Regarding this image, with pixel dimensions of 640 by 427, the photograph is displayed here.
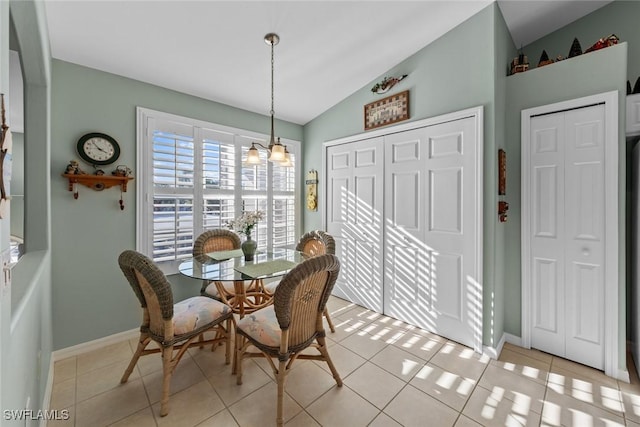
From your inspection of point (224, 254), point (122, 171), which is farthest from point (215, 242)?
point (122, 171)

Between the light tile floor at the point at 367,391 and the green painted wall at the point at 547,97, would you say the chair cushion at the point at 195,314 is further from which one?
the green painted wall at the point at 547,97

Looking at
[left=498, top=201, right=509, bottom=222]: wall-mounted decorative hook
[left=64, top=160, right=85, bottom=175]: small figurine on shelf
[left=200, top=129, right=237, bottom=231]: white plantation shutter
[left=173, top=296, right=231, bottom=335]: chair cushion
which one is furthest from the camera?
[left=200, top=129, right=237, bottom=231]: white plantation shutter

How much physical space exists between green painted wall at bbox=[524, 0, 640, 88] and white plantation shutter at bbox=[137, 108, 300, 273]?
136 inches

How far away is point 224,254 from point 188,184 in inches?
37.6

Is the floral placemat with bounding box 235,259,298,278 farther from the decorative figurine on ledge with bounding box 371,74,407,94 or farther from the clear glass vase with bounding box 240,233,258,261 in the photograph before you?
the decorative figurine on ledge with bounding box 371,74,407,94

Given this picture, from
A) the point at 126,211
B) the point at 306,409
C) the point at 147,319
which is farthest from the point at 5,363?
the point at 126,211

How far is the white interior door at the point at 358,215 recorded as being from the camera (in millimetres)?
3240

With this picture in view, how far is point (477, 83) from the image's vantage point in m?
2.39

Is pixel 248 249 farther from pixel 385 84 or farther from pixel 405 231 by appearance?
pixel 385 84

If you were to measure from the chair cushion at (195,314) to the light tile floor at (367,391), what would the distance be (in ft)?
1.57

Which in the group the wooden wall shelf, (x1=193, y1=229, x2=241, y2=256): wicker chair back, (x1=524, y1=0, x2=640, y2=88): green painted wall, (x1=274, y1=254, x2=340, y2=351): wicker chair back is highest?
(x1=524, y1=0, x2=640, y2=88): green painted wall

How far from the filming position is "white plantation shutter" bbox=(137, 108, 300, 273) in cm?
271

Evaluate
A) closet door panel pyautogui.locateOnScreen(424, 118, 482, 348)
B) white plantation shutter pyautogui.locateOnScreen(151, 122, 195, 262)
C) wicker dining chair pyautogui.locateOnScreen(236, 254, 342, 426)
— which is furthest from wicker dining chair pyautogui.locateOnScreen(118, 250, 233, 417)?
closet door panel pyautogui.locateOnScreen(424, 118, 482, 348)

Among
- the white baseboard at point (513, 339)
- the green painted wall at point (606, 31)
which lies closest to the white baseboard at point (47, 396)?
the white baseboard at point (513, 339)
